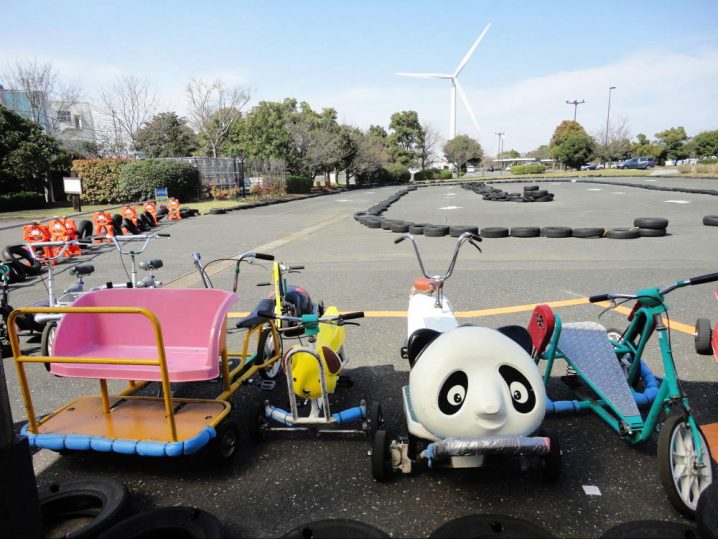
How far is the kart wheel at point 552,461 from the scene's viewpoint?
8.34 feet

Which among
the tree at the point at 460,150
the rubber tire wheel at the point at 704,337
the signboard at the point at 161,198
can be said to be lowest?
the rubber tire wheel at the point at 704,337

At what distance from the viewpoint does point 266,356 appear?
162 inches

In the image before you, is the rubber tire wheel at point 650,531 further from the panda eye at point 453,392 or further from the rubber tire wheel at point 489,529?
the panda eye at point 453,392

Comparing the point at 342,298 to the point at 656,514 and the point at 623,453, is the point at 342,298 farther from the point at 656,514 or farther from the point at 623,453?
the point at 656,514

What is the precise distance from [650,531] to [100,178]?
29.1 metres

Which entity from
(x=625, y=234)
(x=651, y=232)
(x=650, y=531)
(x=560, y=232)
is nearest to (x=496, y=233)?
(x=560, y=232)

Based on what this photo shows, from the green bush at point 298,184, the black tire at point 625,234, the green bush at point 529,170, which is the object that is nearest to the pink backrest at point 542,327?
the black tire at point 625,234

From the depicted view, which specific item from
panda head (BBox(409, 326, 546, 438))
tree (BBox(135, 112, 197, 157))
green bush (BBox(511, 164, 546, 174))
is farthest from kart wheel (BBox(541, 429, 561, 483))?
green bush (BBox(511, 164, 546, 174))

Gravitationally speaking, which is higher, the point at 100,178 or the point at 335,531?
the point at 100,178

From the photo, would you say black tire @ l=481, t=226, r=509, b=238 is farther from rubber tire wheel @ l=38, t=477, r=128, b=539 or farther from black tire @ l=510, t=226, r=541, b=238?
rubber tire wheel @ l=38, t=477, r=128, b=539

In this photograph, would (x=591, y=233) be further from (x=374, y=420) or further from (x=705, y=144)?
(x=705, y=144)

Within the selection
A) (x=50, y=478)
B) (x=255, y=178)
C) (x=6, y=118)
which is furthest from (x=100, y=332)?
(x=255, y=178)

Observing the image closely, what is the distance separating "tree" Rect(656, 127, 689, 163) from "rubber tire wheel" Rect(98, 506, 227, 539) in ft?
266

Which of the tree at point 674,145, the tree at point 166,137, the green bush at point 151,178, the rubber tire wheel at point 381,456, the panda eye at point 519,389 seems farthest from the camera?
the tree at point 674,145
